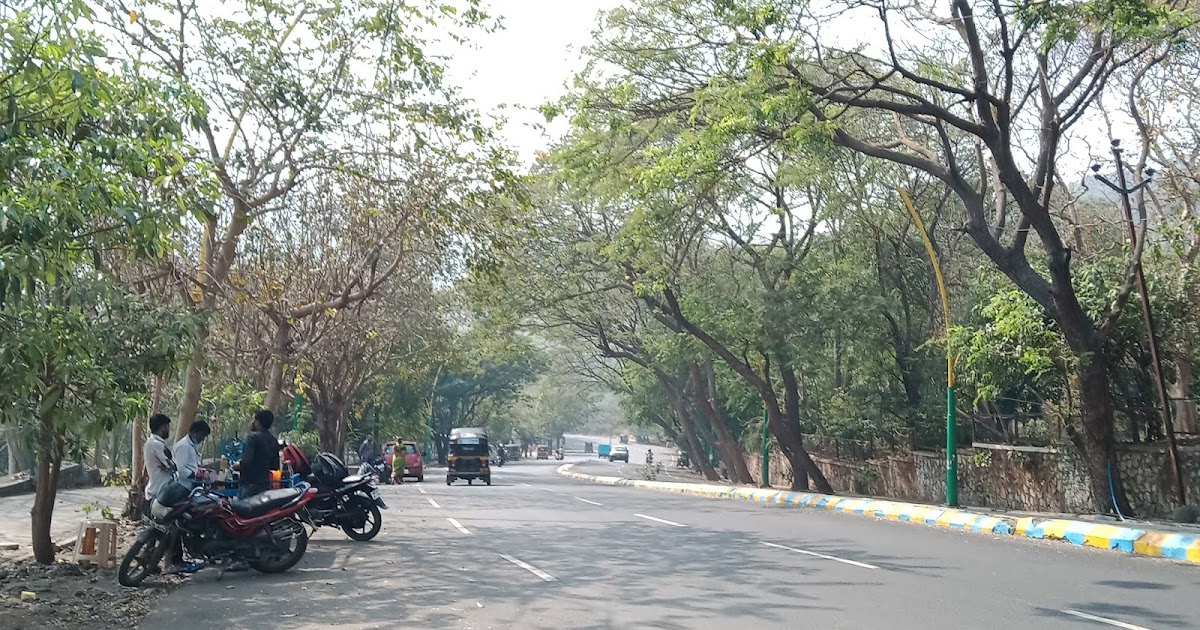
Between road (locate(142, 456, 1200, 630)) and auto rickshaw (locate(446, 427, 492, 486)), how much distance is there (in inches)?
897

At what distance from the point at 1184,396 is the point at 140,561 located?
745 inches

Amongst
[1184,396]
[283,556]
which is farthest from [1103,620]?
[1184,396]

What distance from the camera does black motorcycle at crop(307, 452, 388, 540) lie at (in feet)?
51.3

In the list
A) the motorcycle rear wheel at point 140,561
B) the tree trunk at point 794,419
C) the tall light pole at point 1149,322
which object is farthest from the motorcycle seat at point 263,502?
the tree trunk at point 794,419

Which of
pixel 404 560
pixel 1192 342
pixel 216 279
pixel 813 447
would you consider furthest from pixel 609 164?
pixel 813 447

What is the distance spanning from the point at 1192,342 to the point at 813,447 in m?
19.0

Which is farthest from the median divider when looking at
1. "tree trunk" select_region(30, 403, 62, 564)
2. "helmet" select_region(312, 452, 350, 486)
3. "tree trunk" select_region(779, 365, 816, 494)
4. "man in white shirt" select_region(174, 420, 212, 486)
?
"tree trunk" select_region(30, 403, 62, 564)

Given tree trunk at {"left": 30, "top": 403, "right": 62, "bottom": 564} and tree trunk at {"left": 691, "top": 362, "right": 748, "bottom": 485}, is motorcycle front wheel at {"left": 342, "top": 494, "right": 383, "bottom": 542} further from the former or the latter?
tree trunk at {"left": 691, "top": 362, "right": 748, "bottom": 485}

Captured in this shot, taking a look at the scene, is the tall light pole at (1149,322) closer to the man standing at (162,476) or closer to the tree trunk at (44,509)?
the man standing at (162,476)

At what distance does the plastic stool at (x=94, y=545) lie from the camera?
11.9 meters

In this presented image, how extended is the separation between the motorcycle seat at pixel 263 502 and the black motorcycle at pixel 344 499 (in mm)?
3538

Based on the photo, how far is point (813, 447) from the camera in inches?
1500

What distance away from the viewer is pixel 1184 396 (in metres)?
21.5

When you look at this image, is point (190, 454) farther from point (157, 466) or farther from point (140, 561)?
point (140, 561)
